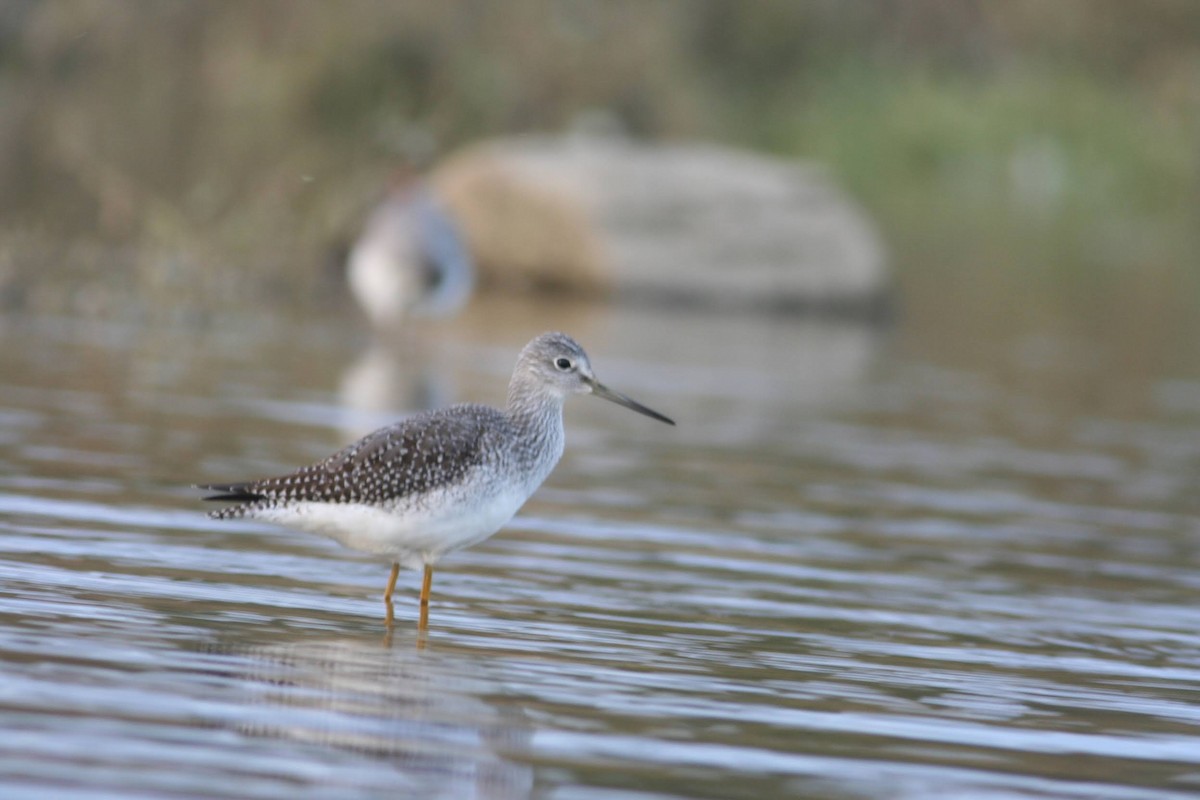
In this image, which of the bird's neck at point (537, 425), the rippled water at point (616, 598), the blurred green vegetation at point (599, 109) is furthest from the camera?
the blurred green vegetation at point (599, 109)

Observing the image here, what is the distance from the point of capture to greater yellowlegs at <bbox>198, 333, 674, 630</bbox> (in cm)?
789

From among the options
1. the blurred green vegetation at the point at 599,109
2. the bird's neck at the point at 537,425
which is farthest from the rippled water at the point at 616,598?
the blurred green vegetation at the point at 599,109

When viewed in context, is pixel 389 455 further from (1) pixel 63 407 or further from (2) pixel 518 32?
(2) pixel 518 32

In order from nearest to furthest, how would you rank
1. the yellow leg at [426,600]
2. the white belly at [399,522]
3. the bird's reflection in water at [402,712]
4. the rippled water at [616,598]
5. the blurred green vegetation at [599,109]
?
1. the bird's reflection in water at [402,712]
2. the rippled water at [616,598]
3. the white belly at [399,522]
4. the yellow leg at [426,600]
5. the blurred green vegetation at [599,109]

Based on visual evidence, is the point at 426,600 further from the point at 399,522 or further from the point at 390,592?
the point at 399,522

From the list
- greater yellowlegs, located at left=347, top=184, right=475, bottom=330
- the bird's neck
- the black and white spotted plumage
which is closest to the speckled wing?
the black and white spotted plumage

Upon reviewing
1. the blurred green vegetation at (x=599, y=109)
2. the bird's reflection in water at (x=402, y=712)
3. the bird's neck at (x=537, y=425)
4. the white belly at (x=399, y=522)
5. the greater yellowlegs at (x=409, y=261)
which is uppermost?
the blurred green vegetation at (x=599, y=109)

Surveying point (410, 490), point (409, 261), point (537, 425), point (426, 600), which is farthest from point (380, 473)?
point (409, 261)

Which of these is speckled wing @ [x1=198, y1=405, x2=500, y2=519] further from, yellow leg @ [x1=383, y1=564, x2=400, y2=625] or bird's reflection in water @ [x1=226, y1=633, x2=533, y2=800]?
bird's reflection in water @ [x1=226, y1=633, x2=533, y2=800]

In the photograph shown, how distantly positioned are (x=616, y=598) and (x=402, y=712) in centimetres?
247

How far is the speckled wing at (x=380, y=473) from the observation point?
791cm

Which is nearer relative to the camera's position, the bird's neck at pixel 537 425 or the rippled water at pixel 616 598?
the rippled water at pixel 616 598

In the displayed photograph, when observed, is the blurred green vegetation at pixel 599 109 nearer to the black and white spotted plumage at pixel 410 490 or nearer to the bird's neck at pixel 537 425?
the bird's neck at pixel 537 425

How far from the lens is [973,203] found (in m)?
41.5
